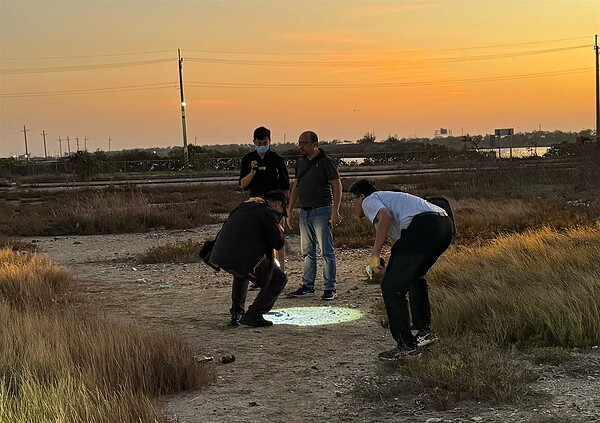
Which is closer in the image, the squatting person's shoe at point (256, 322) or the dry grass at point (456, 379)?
the dry grass at point (456, 379)

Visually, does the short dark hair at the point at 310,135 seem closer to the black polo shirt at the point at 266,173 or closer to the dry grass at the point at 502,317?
the black polo shirt at the point at 266,173

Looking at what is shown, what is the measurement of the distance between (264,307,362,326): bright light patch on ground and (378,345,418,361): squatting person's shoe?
1602 mm

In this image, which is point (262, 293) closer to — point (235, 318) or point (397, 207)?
point (235, 318)

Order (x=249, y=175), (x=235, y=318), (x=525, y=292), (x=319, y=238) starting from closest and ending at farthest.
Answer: (x=525, y=292)
(x=235, y=318)
(x=249, y=175)
(x=319, y=238)

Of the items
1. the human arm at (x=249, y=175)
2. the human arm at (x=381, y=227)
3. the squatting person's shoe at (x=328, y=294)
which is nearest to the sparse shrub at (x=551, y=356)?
the human arm at (x=381, y=227)

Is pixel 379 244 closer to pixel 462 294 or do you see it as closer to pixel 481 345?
pixel 481 345

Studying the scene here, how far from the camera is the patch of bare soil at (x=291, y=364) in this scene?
15.0 ft

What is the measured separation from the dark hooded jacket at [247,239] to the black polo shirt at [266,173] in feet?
4.12

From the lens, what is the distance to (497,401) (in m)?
4.61

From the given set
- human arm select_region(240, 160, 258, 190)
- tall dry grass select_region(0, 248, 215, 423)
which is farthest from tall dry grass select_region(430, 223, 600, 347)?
tall dry grass select_region(0, 248, 215, 423)

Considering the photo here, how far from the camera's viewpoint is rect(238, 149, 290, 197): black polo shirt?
26.8ft

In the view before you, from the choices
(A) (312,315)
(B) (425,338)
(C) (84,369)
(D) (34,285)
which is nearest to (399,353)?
(B) (425,338)

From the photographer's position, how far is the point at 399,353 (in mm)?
5723

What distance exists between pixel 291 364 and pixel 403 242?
1.32 meters
